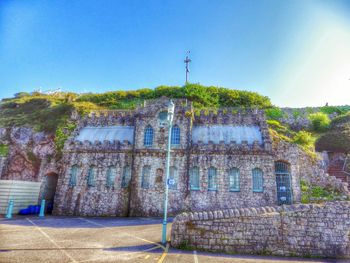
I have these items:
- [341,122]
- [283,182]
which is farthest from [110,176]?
[341,122]

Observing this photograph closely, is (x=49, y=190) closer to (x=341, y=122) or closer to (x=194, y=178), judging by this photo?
(x=194, y=178)

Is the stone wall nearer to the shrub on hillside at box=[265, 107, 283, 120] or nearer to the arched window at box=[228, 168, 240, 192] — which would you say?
the arched window at box=[228, 168, 240, 192]

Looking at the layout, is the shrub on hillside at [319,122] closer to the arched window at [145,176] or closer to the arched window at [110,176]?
the arched window at [145,176]

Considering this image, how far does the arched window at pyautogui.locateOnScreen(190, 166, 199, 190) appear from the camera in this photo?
64.2 feet

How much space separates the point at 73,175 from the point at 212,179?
46.1ft

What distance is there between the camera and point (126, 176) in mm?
20922

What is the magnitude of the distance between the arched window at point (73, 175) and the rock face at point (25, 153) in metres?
5.27

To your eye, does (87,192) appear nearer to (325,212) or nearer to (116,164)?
(116,164)

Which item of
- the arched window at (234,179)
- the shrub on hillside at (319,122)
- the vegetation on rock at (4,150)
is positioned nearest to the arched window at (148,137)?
the arched window at (234,179)

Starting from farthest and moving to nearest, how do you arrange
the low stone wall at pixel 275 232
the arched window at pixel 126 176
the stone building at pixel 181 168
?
the arched window at pixel 126 176 < the stone building at pixel 181 168 < the low stone wall at pixel 275 232

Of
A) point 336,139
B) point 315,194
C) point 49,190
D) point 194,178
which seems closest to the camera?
point 315,194

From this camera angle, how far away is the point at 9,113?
35844 millimetres

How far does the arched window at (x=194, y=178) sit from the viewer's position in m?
19.6

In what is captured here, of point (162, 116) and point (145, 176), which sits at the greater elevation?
Answer: point (162, 116)
